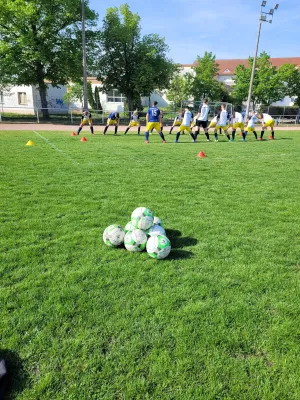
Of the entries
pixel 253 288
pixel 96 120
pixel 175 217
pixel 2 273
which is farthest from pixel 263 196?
pixel 96 120

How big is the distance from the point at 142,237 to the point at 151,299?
0.98 m

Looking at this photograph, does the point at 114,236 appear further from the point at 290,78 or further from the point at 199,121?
the point at 290,78

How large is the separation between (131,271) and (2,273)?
4.69ft

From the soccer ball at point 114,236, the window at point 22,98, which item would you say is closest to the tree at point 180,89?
the window at point 22,98

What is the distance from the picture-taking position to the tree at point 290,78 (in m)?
41.2

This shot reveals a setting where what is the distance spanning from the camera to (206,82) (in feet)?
143

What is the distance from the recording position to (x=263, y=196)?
6355mm

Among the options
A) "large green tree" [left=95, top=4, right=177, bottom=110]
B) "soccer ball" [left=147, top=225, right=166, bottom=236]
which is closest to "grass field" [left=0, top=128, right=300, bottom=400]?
"soccer ball" [left=147, top=225, right=166, bottom=236]

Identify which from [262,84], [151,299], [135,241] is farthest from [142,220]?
[262,84]

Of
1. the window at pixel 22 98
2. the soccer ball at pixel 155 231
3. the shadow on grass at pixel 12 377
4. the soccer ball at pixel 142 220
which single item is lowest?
the shadow on grass at pixel 12 377

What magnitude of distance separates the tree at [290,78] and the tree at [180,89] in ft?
41.5

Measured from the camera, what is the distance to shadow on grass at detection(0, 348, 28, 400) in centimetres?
201

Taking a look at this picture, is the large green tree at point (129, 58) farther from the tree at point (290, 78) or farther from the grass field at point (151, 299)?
the grass field at point (151, 299)

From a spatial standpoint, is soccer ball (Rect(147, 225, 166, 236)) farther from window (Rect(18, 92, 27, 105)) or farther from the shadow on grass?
window (Rect(18, 92, 27, 105))
